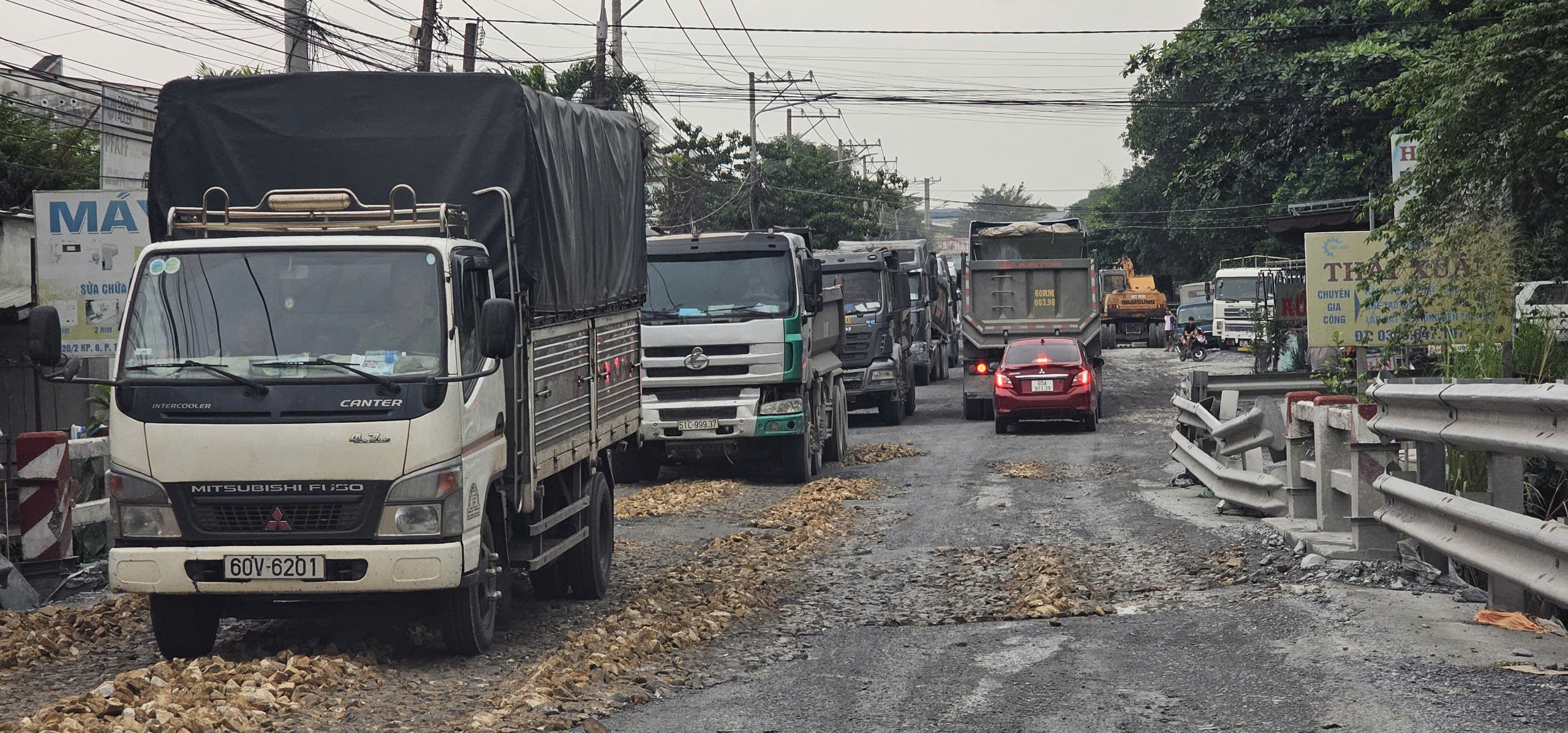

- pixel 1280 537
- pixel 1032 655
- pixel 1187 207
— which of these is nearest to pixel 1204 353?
pixel 1187 207

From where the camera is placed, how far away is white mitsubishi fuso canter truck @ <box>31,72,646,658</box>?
691 centimetres

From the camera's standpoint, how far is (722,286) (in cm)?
1723

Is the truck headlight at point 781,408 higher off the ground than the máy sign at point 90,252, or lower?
lower

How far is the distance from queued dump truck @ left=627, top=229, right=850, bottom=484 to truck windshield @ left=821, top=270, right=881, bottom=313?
8894 mm

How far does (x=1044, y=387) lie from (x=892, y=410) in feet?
13.3

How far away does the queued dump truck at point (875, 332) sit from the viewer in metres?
25.6

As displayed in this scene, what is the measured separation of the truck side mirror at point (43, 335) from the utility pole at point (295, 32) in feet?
33.0

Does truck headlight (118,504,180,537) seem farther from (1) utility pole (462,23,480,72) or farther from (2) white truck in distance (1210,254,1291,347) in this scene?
(2) white truck in distance (1210,254,1291,347)

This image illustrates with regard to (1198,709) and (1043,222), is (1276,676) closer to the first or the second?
(1198,709)

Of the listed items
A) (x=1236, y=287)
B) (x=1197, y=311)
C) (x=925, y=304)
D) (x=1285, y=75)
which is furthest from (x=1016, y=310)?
(x=1197, y=311)

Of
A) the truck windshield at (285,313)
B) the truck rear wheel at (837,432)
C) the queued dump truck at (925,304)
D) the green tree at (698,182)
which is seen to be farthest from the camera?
the green tree at (698,182)

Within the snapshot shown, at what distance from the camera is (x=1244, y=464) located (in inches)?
505

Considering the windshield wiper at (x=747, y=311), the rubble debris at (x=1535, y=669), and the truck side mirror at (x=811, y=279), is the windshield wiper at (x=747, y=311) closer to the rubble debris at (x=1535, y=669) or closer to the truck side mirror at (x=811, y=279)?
the truck side mirror at (x=811, y=279)

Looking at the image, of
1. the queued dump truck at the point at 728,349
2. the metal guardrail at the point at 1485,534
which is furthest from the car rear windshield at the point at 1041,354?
the metal guardrail at the point at 1485,534
